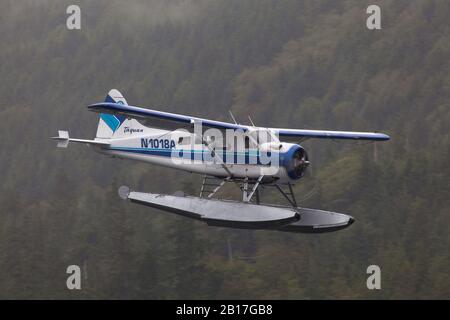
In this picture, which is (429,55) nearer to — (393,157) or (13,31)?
(393,157)

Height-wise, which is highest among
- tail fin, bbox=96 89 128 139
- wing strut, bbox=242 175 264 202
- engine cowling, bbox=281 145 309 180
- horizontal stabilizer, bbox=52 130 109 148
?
tail fin, bbox=96 89 128 139

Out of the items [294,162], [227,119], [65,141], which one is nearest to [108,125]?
[65,141]

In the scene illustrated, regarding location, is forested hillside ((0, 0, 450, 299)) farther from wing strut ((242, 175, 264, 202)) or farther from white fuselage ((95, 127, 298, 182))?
wing strut ((242, 175, 264, 202))

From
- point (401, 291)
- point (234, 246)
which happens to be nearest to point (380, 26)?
point (234, 246)

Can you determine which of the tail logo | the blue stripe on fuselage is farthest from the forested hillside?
the tail logo

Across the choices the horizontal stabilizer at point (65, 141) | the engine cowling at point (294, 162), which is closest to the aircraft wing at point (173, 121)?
the engine cowling at point (294, 162)

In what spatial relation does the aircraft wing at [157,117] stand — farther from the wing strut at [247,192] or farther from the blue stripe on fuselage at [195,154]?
the wing strut at [247,192]
